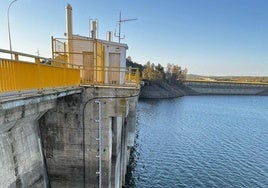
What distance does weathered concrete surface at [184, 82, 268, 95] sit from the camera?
110 m

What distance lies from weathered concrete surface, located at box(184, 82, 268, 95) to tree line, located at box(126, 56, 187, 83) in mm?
7923

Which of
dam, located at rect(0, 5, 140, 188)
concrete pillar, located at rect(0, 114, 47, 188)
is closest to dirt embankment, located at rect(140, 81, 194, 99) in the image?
dam, located at rect(0, 5, 140, 188)

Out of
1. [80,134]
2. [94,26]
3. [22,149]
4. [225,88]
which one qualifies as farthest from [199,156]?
[225,88]

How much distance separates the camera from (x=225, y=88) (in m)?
113

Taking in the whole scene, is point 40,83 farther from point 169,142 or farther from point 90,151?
point 169,142

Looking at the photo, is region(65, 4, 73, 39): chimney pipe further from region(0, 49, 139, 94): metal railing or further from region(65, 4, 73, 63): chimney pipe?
region(0, 49, 139, 94): metal railing

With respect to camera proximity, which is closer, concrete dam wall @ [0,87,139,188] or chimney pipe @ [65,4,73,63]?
concrete dam wall @ [0,87,139,188]

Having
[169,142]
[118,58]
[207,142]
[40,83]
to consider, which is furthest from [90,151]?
[207,142]

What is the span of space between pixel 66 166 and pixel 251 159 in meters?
20.7

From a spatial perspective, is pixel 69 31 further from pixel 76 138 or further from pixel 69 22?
pixel 76 138

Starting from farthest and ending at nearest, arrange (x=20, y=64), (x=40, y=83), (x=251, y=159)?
(x=251, y=159) → (x=40, y=83) → (x=20, y=64)

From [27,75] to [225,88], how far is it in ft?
390

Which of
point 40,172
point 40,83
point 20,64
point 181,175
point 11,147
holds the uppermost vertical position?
point 20,64

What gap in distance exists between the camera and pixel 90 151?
10.8 m
